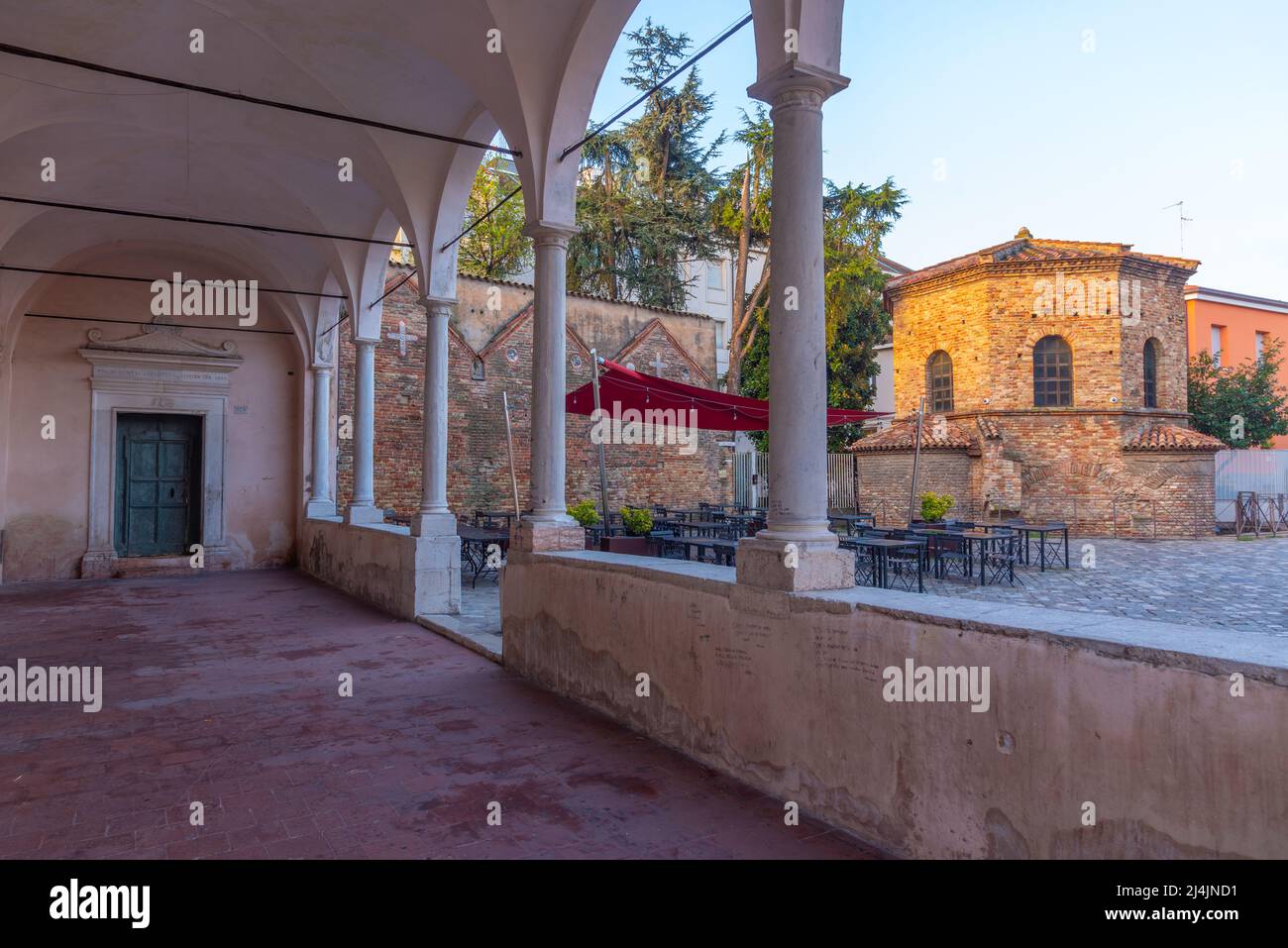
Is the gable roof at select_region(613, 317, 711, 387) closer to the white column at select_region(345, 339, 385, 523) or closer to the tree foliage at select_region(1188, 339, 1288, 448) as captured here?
the white column at select_region(345, 339, 385, 523)

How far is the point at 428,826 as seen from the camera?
10.1 feet

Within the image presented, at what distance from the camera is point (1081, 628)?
2275 mm

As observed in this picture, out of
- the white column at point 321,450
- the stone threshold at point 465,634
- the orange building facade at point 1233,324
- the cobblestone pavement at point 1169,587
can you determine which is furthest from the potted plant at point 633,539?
the orange building facade at point 1233,324

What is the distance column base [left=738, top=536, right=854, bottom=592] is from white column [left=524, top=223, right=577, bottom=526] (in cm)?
239

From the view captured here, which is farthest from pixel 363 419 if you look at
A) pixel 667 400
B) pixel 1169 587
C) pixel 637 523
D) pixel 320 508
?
pixel 1169 587

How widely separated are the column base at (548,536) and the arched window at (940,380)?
53.7 feet

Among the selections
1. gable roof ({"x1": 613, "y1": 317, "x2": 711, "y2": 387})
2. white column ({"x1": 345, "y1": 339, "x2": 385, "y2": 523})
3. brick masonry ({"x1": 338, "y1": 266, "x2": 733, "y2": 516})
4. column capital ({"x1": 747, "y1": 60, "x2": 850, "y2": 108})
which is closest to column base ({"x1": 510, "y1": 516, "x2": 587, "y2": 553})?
column capital ({"x1": 747, "y1": 60, "x2": 850, "y2": 108})

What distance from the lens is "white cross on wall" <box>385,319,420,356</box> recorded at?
506 inches

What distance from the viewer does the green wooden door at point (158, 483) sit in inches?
454
